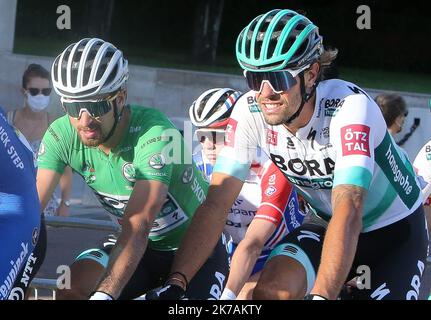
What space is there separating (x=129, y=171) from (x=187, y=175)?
0.34m

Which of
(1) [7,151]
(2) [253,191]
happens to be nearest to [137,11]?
(2) [253,191]

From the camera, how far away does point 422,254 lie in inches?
181

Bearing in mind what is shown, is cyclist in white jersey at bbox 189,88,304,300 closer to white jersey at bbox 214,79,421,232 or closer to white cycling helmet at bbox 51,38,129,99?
white jersey at bbox 214,79,421,232

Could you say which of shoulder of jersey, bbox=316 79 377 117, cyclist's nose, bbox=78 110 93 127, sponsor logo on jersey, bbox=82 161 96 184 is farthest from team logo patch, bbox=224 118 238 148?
sponsor logo on jersey, bbox=82 161 96 184

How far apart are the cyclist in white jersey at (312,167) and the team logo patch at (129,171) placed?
0.54 metres

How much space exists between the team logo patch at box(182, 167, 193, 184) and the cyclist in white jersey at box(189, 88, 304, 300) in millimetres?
593

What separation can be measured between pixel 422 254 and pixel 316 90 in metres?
0.95

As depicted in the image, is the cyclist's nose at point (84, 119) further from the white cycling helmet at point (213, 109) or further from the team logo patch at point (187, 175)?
the white cycling helmet at point (213, 109)

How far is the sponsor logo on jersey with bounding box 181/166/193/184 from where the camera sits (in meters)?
4.93

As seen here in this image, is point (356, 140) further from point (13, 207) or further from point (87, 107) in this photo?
point (13, 207)

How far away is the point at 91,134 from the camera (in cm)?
446

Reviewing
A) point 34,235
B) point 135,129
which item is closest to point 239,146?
point 135,129

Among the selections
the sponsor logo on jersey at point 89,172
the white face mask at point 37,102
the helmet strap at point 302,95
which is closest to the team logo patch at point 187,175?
the sponsor logo on jersey at point 89,172

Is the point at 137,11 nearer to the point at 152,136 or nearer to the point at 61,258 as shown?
the point at 61,258
